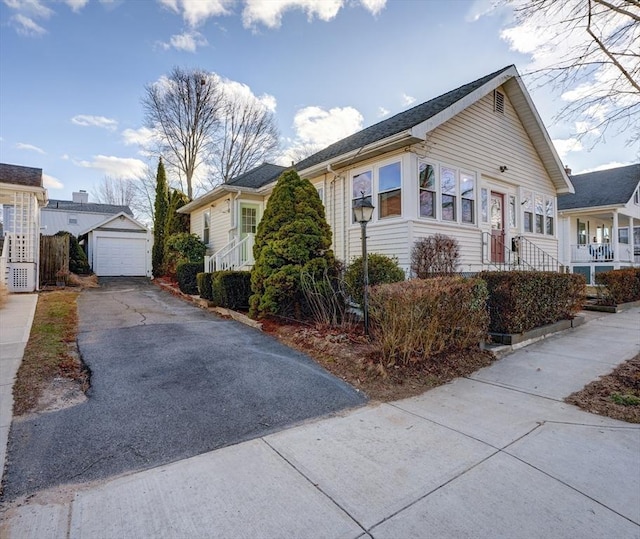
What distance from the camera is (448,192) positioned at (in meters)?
9.48

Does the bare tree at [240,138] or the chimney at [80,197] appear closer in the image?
the bare tree at [240,138]

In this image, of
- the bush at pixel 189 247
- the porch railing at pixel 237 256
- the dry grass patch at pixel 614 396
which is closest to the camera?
the dry grass patch at pixel 614 396

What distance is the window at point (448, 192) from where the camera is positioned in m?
9.37

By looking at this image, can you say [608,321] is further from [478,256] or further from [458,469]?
[458,469]

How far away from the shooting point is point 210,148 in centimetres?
2666

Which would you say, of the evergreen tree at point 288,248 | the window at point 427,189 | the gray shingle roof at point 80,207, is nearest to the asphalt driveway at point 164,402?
the evergreen tree at point 288,248

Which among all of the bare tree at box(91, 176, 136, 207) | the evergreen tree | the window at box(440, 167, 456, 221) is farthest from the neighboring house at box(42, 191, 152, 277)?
the bare tree at box(91, 176, 136, 207)

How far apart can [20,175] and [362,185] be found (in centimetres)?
1215

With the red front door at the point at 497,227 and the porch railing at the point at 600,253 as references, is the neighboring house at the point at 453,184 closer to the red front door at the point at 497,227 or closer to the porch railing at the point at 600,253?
the red front door at the point at 497,227

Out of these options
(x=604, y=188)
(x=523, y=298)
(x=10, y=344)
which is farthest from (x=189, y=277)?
(x=604, y=188)

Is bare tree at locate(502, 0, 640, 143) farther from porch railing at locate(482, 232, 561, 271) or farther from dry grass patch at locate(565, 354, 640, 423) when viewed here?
dry grass patch at locate(565, 354, 640, 423)

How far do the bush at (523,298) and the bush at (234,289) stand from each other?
222 inches

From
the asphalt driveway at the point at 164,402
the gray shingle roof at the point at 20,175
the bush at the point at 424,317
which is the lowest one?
the asphalt driveway at the point at 164,402

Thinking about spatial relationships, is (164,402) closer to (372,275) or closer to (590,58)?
(372,275)
